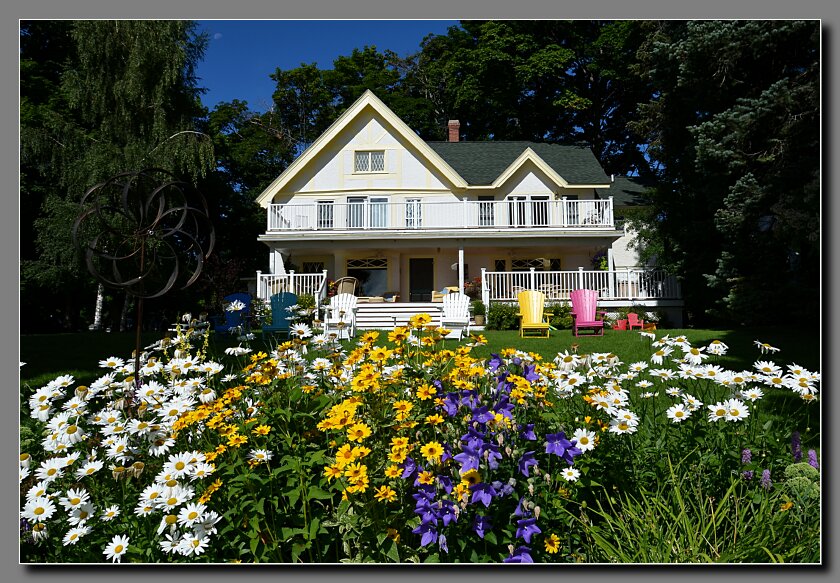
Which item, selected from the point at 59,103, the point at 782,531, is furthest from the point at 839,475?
the point at 59,103

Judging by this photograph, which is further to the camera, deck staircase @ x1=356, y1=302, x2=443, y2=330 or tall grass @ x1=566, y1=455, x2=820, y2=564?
deck staircase @ x1=356, y1=302, x2=443, y2=330

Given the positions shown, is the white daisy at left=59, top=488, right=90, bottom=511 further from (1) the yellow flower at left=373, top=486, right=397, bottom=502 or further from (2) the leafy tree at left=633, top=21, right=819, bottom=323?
(2) the leafy tree at left=633, top=21, right=819, bottom=323

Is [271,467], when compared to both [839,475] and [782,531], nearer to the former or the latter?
[782,531]

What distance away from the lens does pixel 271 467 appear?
6.97 ft

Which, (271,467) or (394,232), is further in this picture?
(394,232)

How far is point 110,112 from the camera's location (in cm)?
1136

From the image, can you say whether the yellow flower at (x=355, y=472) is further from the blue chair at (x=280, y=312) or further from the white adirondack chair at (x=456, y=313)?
the white adirondack chair at (x=456, y=313)

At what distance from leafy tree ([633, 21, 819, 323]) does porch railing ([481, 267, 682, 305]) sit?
73.2 inches

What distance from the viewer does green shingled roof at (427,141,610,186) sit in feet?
45.5

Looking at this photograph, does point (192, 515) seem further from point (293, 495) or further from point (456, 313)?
point (456, 313)

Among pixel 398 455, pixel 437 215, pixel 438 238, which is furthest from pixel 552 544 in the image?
pixel 437 215

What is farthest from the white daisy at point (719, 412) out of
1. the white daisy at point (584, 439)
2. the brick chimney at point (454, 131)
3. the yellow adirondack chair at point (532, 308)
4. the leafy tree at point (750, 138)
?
the brick chimney at point (454, 131)

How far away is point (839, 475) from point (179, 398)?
2995 millimetres

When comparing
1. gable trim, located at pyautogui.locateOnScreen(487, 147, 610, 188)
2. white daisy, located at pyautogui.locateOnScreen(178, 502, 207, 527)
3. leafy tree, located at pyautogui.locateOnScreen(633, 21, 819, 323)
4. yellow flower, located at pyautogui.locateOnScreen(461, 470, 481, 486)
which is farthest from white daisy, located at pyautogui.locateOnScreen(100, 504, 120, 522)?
gable trim, located at pyautogui.locateOnScreen(487, 147, 610, 188)
